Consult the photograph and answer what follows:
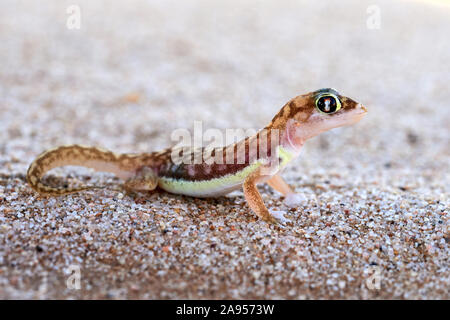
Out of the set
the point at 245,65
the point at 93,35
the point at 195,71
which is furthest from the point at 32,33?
the point at 245,65

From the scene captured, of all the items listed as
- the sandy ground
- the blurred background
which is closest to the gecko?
the sandy ground

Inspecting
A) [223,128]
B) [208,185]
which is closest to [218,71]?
[223,128]

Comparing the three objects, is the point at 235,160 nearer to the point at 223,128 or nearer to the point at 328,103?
the point at 328,103

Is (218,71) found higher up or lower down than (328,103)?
higher up

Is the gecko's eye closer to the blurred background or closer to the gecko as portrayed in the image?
the gecko

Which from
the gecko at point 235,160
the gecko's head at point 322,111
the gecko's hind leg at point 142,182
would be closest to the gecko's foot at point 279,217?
the gecko at point 235,160
